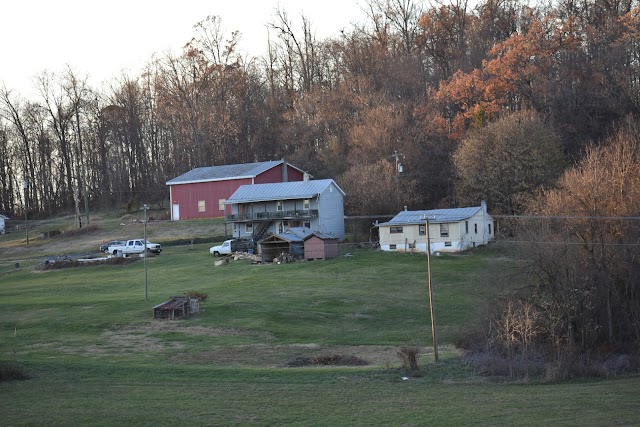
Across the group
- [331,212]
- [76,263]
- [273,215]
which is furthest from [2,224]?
[331,212]

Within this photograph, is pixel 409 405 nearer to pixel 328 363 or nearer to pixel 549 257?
pixel 328 363

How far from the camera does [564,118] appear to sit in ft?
232

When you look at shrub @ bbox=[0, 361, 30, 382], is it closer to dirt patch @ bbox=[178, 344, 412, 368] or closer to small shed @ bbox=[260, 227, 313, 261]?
dirt patch @ bbox=[178, 344, 412, 368]

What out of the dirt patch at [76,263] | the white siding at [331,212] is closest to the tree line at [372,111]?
the white siding at [331,212]

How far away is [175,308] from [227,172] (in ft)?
135

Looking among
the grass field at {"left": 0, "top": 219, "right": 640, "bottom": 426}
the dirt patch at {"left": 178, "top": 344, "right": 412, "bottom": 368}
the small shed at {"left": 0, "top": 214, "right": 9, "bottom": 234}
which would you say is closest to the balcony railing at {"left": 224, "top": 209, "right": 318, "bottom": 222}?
the grass field at {"left": 0, "top": 219, "right": 640, "bottom": 426}

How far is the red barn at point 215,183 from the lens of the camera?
80875mm

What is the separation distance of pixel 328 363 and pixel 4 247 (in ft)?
190

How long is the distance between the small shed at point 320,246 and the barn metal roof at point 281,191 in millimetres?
8082

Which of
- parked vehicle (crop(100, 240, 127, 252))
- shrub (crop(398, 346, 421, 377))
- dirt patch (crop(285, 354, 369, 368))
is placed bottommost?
dirt patch (crop(285, 354, 369, 368))

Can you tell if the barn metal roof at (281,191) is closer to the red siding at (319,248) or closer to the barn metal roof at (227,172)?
the barn metal roof at (227,172)

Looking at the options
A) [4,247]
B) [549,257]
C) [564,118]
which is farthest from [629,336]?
[4,247]

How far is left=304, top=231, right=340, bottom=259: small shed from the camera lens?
61.5m

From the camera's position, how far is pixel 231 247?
6581cm
